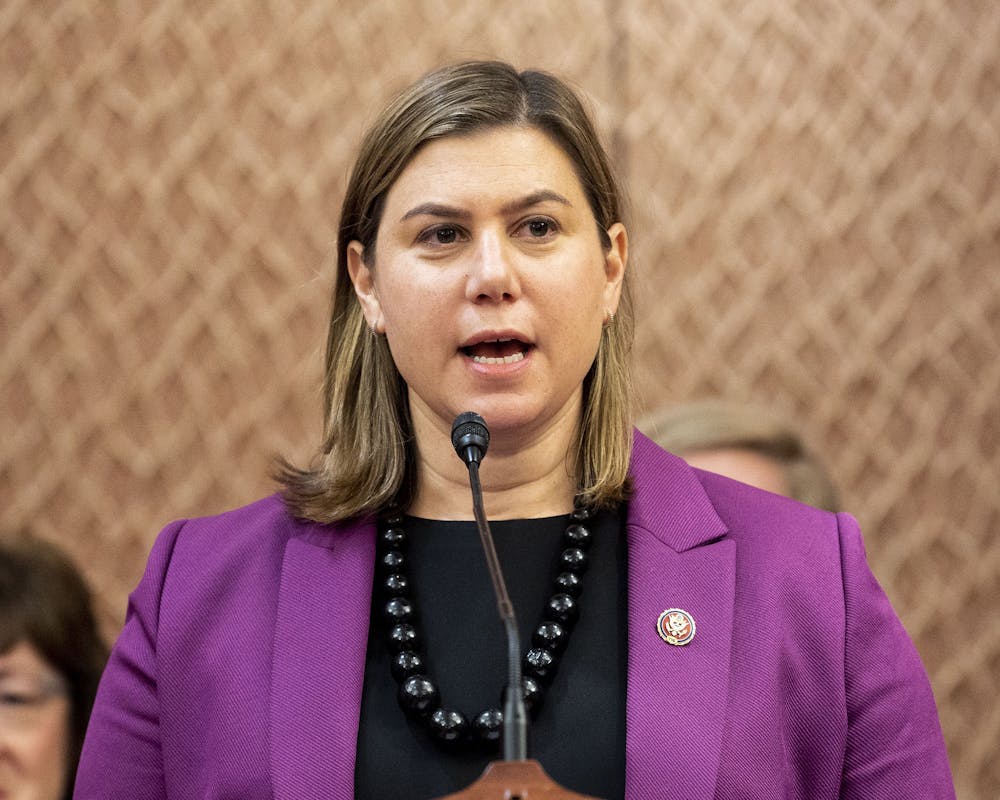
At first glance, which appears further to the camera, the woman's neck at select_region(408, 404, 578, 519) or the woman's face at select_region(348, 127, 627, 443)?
the woman's neck at select_region(408, 404, 578, 519)

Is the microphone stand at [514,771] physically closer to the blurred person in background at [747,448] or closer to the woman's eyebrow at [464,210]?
the woman's eyebrow at [464,210]

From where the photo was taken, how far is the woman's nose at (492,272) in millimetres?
1507

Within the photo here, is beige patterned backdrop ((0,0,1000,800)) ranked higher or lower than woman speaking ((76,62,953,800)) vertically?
higher

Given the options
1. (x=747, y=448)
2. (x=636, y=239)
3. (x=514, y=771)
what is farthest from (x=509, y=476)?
(x=636, y=239)

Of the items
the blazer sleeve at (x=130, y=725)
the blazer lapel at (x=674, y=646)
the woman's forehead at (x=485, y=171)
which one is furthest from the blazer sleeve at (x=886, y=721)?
the blazer sleeve at (x=130, y=725)

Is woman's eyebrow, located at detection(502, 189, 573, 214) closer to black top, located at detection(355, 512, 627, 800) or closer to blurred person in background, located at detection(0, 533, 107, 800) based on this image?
black top, located at detection(355, 512, 627, 800)

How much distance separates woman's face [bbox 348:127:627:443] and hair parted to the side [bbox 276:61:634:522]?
33 millimetres

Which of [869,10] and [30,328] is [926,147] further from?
[30,328]

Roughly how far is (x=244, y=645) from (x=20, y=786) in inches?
21.2

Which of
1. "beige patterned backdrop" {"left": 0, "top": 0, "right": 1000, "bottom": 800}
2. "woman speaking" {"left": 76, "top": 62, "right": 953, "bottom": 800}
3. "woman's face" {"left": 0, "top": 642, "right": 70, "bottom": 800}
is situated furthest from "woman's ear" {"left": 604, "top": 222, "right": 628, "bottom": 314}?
"beige patterned backdrop" {"left": 0, "top": 0, "right": 1000, "bottom": 800}

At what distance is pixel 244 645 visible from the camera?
1582 millimetres

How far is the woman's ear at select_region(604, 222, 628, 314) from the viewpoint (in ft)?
5.65

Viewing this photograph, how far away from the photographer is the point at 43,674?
1955 millimetres

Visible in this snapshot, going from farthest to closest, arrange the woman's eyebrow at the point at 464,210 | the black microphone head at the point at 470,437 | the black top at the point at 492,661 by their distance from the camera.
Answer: the woman's eyebrow at the point at 464,210 → the black top at the point at 492,661 → the black microphone head at the point at 470,437
